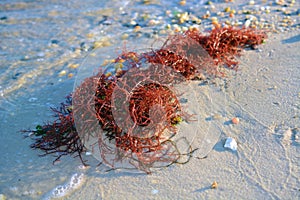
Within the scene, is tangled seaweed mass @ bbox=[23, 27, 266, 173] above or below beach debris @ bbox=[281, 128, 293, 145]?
above

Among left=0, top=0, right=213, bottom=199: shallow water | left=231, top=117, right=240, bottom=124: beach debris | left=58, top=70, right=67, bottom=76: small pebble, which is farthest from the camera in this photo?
left=58, top=70, right=67, bottom=76: small pebble

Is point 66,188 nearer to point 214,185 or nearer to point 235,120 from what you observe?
point 214,185

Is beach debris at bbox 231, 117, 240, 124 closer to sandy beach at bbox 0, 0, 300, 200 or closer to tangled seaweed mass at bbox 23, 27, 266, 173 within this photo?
sandy beach at bbox 0, 0, 300, 200

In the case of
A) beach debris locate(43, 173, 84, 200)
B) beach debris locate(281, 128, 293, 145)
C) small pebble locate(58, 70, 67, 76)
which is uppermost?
small pebble locate(58, 70, 67, 76)

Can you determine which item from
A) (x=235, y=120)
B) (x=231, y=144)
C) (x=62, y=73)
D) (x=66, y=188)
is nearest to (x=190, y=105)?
(x=235, y=120)

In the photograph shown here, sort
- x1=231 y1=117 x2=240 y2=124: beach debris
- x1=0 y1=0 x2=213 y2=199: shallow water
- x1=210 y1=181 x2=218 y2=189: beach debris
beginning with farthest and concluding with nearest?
x1=231 y1=117 x2=240 y2=124: beach debris → x1=0 y1=0 x2=213 y2=199: shallow water → x1=210 y1=181 x2=218 y2=189: beach debris

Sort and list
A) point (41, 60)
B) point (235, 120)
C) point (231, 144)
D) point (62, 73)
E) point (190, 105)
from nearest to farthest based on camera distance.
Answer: point (231, 144), point (235, 120), point (190, 105), point (62, 73), point (41, 60)

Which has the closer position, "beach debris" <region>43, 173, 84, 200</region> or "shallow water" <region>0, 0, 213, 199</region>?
"beach debris" <region>43, 173, 84, 200</region>

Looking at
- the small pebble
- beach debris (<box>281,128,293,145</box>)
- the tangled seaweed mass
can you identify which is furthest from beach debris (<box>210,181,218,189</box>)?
the small pebble

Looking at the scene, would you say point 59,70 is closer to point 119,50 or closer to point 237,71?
point 119,50

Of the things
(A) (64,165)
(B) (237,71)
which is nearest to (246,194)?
(A) (64,165)
